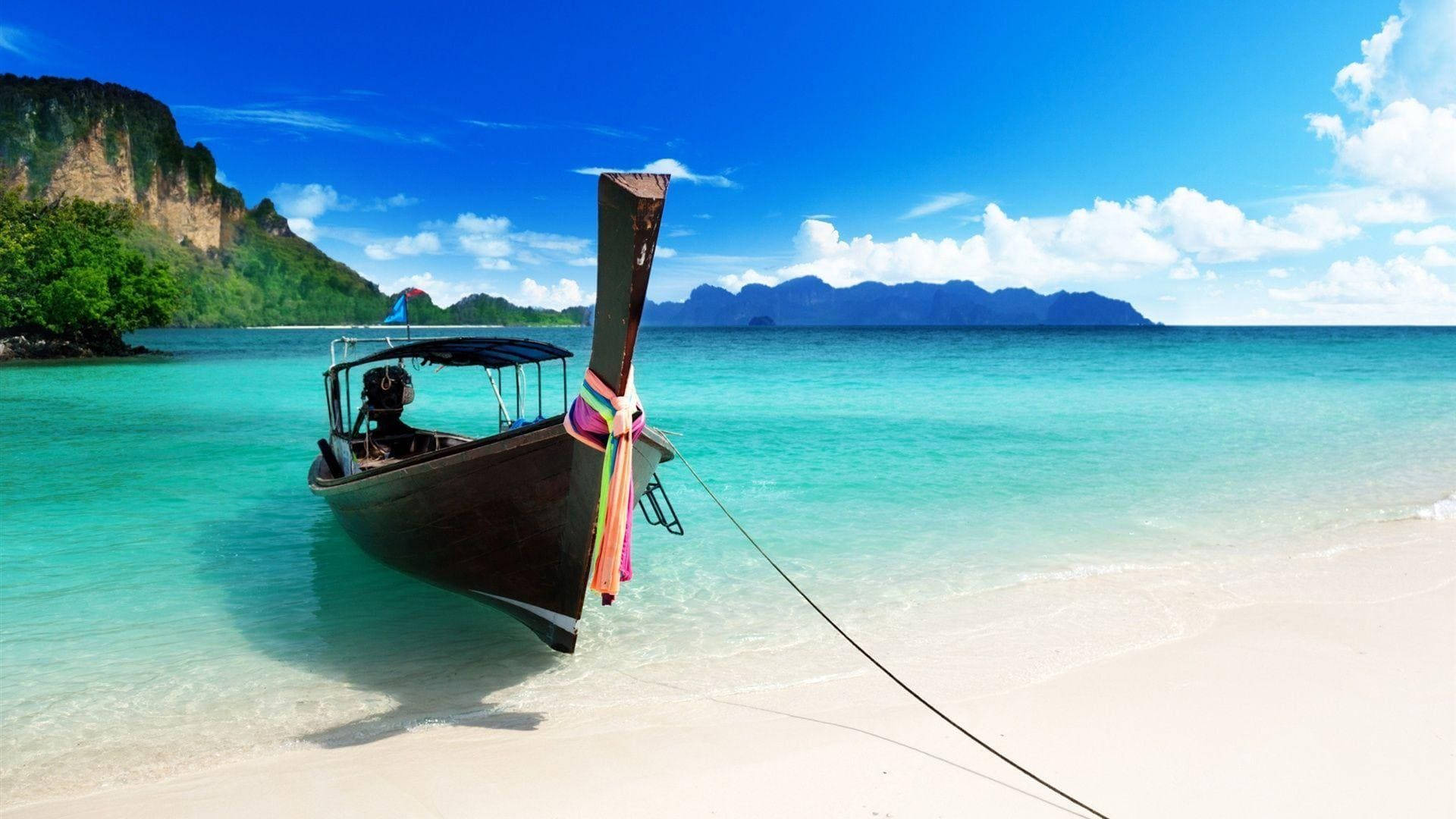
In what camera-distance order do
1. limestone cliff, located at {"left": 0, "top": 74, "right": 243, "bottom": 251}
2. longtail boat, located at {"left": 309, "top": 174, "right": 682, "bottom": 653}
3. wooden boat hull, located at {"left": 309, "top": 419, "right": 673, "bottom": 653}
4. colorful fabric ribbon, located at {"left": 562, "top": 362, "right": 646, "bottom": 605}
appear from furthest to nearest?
limestone cliff, located at {"left": 0, "top": 74, "right": 243, "bottom": 251} → wooden boat hull, located at {"left": 309, "top": 419, "right": 673, "bottom": 653} → colorful fabric ribbon, located at {"left": 562, "top": 362, "right": 646, "bottom": 605} → longtail boat, located at {"left": 309, "top": 174, "right": 682, "bottom": 653}

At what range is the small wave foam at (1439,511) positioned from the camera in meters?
9.26

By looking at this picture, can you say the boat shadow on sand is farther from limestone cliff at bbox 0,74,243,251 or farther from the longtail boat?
limestone cliff at bbox 0,74,243,251

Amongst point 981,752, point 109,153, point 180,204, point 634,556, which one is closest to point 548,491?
point 981,752

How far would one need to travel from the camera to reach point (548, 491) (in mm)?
4770

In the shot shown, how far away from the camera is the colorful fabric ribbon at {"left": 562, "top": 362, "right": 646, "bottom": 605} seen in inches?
167

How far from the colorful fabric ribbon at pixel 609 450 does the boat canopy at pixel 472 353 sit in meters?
3.08

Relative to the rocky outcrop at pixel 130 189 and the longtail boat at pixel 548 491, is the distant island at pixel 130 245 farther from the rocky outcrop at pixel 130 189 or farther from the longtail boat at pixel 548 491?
the longtail boat at pixel 548 491

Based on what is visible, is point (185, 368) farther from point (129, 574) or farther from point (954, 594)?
point (954, 594)

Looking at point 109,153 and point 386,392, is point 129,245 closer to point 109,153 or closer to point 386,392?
point 109,153

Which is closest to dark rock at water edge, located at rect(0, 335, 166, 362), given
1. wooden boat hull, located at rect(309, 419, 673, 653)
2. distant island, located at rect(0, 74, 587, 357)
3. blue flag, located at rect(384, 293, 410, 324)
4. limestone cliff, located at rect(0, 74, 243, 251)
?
distant island, located at rect(0, 74, 587, 357)

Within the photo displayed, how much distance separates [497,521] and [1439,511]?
1130 cm

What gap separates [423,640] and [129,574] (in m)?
3.81

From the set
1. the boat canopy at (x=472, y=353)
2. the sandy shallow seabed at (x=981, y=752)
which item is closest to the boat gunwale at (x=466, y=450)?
the boat canopy at (x=472, y=353)

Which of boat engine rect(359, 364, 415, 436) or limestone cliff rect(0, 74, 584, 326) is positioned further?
limestone cliff rect(0, 74, 584, 326)
